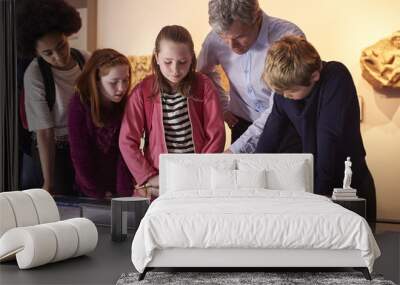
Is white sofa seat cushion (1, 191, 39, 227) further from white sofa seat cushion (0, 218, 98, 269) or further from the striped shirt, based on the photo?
the striped shirt

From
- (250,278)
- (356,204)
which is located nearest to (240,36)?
(356,204)

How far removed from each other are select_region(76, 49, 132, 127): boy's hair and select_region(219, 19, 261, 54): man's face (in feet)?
A: 4.26

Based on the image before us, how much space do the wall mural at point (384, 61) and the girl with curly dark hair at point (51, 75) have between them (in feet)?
11.2

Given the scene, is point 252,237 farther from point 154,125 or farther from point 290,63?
point 154,125

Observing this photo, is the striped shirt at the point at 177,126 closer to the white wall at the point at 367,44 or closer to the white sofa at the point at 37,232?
the white wall at the point at 367,44

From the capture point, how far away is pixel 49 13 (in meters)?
8.21

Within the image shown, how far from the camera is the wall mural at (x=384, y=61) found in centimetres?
699

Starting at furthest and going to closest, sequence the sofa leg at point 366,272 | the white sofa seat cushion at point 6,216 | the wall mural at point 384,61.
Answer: the wall mural at point 384,61, the white sofa seat cushion at point 6,216, the sofa leg at point 366,272

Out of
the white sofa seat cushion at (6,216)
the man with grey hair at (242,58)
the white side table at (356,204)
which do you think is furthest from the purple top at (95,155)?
the white side table at (356,204)

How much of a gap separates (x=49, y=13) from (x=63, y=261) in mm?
3735

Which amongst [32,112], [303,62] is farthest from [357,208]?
[32,112]

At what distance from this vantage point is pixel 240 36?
7.40 m

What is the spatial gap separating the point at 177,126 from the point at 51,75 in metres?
1.88

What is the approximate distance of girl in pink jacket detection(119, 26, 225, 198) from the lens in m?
7.52
